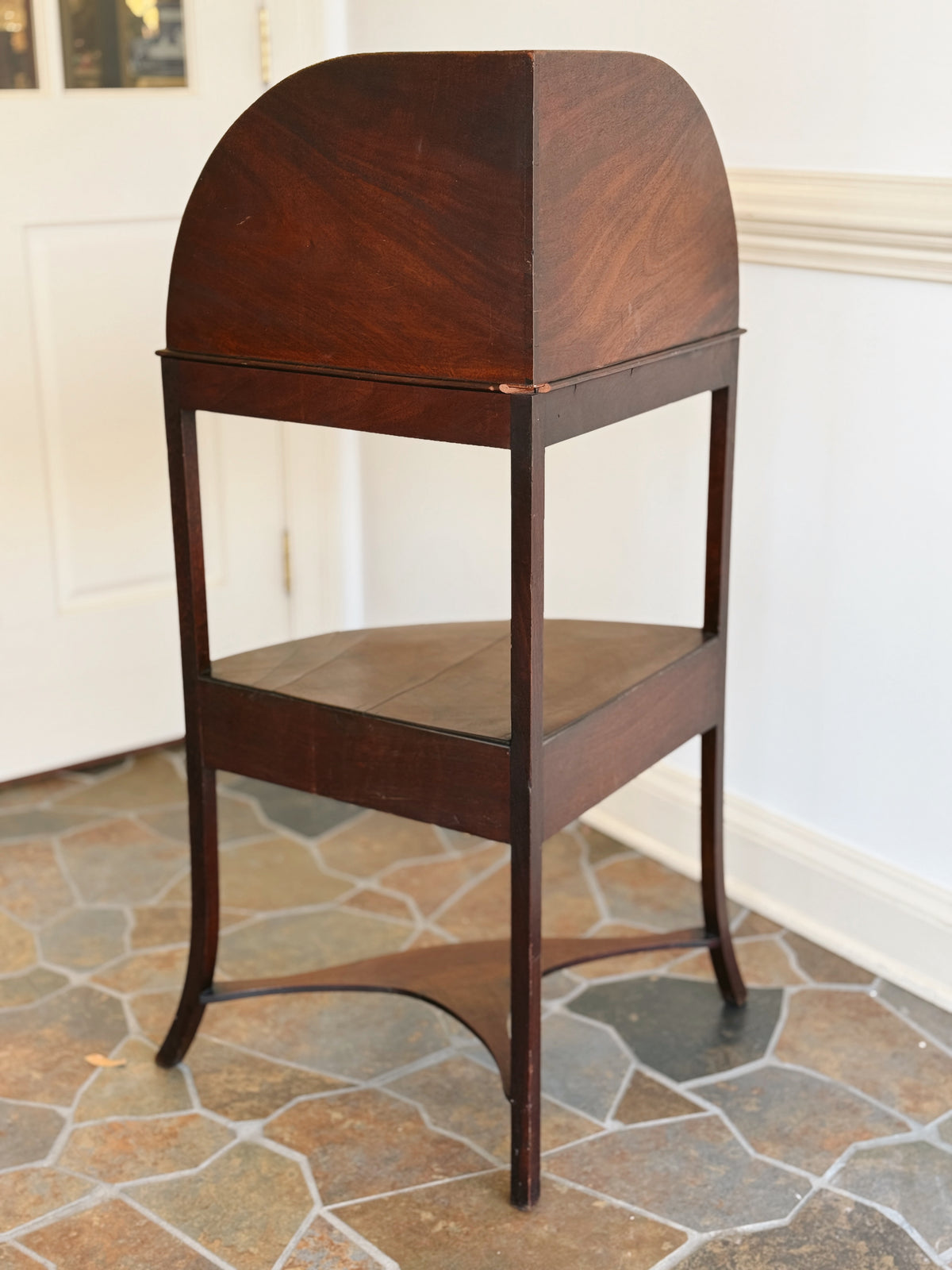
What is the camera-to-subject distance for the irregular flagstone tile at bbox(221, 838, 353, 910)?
2.15 meters

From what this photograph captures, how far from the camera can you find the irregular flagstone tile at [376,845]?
2256 millimetres

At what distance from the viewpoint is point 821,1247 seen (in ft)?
4.69

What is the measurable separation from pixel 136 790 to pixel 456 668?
3.79 feet

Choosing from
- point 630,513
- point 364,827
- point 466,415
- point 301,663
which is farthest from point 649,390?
point 364,827

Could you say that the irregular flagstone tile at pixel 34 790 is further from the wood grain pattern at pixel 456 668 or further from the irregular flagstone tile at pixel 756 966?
the irregular flagstone tile at pixel 756 966

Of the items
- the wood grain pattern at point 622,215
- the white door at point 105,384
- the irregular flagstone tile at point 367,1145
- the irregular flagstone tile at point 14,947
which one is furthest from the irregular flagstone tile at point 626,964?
the white door at point 105,384

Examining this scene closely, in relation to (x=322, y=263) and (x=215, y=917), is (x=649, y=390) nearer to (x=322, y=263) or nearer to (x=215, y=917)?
(x=322, y=263)

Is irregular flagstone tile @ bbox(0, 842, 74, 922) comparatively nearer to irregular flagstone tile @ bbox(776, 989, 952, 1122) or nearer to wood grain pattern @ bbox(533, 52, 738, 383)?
irregular flagstone tile @ bbox(776, 989, 952, 1122)

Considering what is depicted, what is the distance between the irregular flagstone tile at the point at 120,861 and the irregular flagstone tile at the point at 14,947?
0.12m

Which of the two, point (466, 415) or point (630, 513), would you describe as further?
point (630, 513)

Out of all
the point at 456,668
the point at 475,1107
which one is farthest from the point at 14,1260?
the point at 456,668

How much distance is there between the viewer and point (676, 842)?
7.36 ft

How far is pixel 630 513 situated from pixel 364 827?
0.71 metres

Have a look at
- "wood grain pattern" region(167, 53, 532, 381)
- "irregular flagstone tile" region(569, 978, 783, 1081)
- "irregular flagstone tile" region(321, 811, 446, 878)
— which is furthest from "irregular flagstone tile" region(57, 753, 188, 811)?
"wood grain pattern" region(167, 53, 532, 381)
